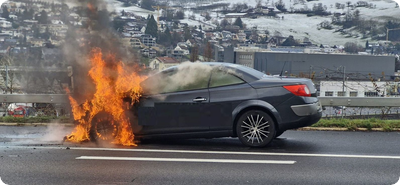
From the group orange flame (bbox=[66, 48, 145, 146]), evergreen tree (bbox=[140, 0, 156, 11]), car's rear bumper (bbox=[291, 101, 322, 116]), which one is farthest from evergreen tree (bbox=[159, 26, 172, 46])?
car's rear bumper (bbox=[291, 101, 322, 116])

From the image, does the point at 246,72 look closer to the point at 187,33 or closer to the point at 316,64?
the point at 187,33

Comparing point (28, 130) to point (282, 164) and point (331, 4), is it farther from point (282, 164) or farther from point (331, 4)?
point (331, 4)

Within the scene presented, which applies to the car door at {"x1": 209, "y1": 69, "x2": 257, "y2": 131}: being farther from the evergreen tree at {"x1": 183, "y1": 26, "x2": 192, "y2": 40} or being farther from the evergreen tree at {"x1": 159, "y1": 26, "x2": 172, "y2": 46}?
the evergreen tree at {"x1": 183, "y1": 26, "x2": 192, "y2": 40}

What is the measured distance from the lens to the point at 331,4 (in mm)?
54219

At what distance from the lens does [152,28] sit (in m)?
16.7

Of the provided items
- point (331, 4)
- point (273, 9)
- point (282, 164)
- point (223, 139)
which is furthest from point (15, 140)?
point (331, 4)

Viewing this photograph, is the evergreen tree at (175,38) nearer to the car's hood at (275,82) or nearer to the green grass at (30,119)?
the green grass at (30,119)

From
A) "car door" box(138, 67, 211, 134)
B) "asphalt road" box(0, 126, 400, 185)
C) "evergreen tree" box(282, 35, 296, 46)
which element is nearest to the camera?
"asphalt road" box(0, 126, 400, 185)

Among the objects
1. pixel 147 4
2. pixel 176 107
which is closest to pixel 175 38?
pixel 147 4

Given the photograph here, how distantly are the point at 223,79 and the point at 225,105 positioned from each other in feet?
1.63

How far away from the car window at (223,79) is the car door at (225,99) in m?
0.02

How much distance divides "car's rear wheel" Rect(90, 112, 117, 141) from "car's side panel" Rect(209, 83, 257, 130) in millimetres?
1830

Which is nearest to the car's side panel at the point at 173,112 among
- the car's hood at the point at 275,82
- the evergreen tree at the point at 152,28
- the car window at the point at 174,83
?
the car window at the point at 174,83

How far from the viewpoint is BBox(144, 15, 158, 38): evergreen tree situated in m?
16.0
